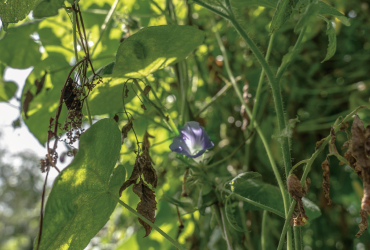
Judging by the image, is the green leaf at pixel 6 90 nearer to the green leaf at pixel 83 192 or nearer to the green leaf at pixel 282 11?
the green leaf at pixel 83 192

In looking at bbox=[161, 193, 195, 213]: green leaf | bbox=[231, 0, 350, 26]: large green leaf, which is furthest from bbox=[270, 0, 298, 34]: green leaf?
bbox=[161, 193, 195, 213]: green leaf

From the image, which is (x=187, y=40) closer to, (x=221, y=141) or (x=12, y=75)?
(x=221, y=141)

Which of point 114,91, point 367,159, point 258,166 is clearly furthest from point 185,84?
point 367,159

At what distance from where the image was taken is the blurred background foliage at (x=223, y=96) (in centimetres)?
71

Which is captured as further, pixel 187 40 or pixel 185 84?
pixel 185 84

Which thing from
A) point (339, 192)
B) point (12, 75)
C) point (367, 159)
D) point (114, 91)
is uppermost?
point (12, 75)

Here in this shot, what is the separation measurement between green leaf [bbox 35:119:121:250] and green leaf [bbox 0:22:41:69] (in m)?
0.46

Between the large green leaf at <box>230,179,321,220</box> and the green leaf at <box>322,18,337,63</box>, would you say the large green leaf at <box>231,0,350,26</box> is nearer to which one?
the green leaf at <box>322,18,337,63</box>

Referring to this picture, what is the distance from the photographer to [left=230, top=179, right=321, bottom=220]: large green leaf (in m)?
0.49

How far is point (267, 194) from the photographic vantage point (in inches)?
19.6

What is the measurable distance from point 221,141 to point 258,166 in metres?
0.12

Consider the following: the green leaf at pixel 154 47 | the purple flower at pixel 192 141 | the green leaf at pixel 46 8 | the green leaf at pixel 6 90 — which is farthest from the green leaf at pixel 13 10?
the green leaf at pixel 6 90

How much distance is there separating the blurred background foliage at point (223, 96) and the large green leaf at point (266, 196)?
0.16 m

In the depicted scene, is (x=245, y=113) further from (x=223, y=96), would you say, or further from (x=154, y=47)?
(x=154, y=47)
